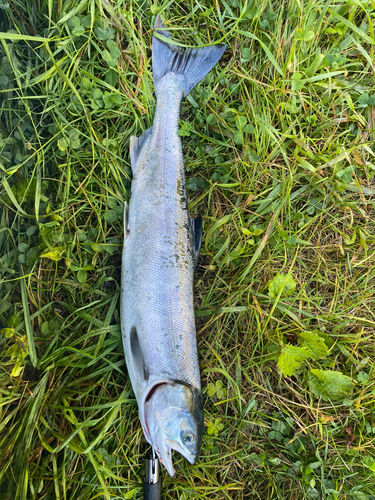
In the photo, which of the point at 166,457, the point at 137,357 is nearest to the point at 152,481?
the point at 166,457

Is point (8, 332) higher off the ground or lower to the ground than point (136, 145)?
lower

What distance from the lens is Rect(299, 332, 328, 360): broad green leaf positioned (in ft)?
8.28

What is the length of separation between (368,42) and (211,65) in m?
1.51

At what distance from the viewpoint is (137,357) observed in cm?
211

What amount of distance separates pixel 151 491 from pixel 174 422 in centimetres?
63

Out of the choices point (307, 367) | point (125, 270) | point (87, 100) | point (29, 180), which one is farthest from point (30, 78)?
point (307, 367)

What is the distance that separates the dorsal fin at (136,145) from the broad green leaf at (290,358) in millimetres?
1878

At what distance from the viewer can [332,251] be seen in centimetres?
289

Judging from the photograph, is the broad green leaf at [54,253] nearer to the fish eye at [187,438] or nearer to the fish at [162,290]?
the fish at [162,290]

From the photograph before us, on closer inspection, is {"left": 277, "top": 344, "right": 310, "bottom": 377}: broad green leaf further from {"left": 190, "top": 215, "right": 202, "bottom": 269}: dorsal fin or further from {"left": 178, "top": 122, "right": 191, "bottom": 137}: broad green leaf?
{"left": 178, "top": 122, "right": 191, "bottom": 137}: broad green leaf

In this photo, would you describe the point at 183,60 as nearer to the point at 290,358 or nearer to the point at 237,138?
the point at 237,138

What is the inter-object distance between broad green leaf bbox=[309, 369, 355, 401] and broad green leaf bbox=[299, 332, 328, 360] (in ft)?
0.53

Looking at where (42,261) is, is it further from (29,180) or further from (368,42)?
(368,42)

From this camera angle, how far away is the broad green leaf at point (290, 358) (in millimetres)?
2443
